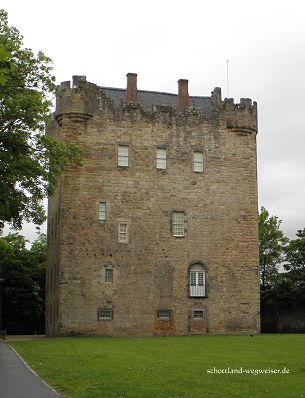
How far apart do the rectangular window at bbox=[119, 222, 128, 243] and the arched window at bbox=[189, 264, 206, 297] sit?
4.52 metres

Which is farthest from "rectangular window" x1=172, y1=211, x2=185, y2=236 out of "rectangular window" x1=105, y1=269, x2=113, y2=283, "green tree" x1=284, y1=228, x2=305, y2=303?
"green tree" x1=284, y1=228, x2=305, y2=303

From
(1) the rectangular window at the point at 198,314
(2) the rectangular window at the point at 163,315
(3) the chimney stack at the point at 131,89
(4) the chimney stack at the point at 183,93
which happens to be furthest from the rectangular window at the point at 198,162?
(2) the rectangular window at the point at 163,315

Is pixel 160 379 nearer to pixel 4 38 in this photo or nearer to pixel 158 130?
pixel 4 38

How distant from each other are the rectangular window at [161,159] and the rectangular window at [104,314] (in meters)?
9.47

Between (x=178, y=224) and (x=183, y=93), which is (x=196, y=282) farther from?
(x=183, y=93)

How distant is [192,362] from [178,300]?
21.7 metres

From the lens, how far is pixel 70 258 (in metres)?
38.9

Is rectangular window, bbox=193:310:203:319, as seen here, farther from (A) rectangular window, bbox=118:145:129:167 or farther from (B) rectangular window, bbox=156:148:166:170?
(A) rectangular window, bbox=118:145:129:167

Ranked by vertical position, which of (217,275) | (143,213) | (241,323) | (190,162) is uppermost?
(190,162)

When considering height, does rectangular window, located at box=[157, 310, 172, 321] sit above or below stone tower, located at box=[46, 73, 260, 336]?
below

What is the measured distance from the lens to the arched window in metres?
40.9

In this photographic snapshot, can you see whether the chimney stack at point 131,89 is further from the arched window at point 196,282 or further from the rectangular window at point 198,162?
the arched window at point 196,282

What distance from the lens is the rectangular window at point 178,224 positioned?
41250mm

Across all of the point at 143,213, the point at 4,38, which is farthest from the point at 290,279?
the point at 4,38
